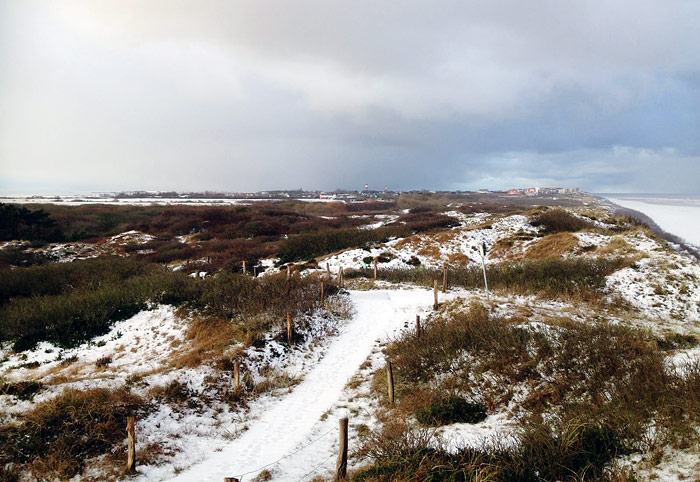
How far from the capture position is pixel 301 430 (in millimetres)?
8305

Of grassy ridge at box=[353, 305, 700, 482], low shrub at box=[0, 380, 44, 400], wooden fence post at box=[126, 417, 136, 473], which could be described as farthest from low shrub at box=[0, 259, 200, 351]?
grassy ridge at box=[353, 305, 700, 482]

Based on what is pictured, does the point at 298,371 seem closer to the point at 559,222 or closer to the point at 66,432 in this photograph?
the point at 66,432

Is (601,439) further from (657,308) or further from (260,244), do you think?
(260,244)

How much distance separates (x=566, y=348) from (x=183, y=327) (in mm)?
13696

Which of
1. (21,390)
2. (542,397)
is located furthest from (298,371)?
(542,397)

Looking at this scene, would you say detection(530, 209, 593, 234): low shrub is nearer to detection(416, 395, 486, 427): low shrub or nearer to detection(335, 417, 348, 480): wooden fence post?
detection(416, 395, 486, 427): low shrub

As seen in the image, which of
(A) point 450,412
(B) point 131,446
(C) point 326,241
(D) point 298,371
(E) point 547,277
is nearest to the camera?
(B) point 131,446

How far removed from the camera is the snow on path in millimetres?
6848

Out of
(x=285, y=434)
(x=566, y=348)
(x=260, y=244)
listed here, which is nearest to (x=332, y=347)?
(x=285, y=434)

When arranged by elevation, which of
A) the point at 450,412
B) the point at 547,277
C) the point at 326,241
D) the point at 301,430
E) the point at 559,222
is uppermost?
the point at 559,222

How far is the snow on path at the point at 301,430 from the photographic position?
685 centimetres

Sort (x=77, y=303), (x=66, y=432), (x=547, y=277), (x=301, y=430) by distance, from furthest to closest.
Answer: (x=547, y=277) → (x=77, y=303) → (x=301, y=430) → (x=66, y=432)

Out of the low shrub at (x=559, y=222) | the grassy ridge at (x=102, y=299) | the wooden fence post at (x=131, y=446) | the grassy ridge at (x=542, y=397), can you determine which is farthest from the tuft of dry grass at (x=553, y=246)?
the wooden fence post at (x=131, y=446)

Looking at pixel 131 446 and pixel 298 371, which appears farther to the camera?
pixel 298 371
